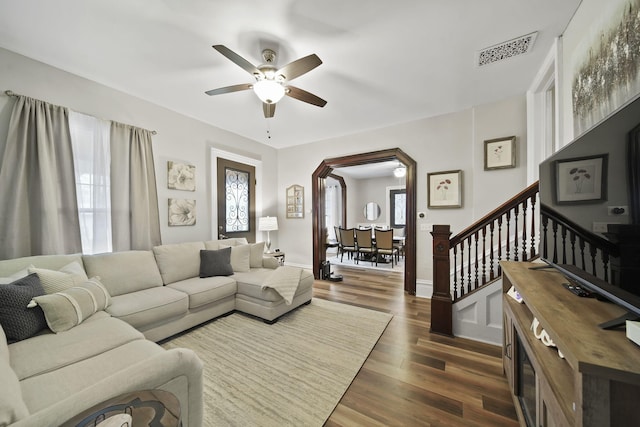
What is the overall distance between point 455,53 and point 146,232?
3937mm

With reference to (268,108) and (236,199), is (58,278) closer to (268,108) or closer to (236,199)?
(268,108)

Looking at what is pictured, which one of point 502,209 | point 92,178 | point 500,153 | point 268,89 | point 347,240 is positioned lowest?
point 347,240

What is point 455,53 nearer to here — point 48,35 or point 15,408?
point 15,408

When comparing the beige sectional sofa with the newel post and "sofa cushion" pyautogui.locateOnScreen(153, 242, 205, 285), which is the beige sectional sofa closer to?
"sofa cushion" pyautogui.locateOnScreen(153, 242, 205, 285)

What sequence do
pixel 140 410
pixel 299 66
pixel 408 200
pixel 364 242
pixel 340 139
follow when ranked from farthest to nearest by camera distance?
pixel 364 242 → pixel 340 139 → pixel 408 200 → pixel 299 66 → pixel 140 410

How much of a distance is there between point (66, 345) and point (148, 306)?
0.67 metres

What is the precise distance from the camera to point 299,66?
1876mm

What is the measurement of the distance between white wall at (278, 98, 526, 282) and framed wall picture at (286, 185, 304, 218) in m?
0.99

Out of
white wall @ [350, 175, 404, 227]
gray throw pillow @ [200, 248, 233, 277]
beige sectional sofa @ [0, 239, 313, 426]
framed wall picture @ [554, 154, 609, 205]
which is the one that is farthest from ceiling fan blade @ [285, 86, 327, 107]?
white wall @ [350, 175, 404, 227]

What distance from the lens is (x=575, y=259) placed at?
3.60 ft

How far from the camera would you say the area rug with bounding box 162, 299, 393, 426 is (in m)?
1.44

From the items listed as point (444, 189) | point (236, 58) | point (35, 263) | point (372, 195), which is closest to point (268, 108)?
point (236, 58)

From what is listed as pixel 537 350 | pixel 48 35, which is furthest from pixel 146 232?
pixel 537 350

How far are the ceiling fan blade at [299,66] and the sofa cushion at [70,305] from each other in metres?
2.29
